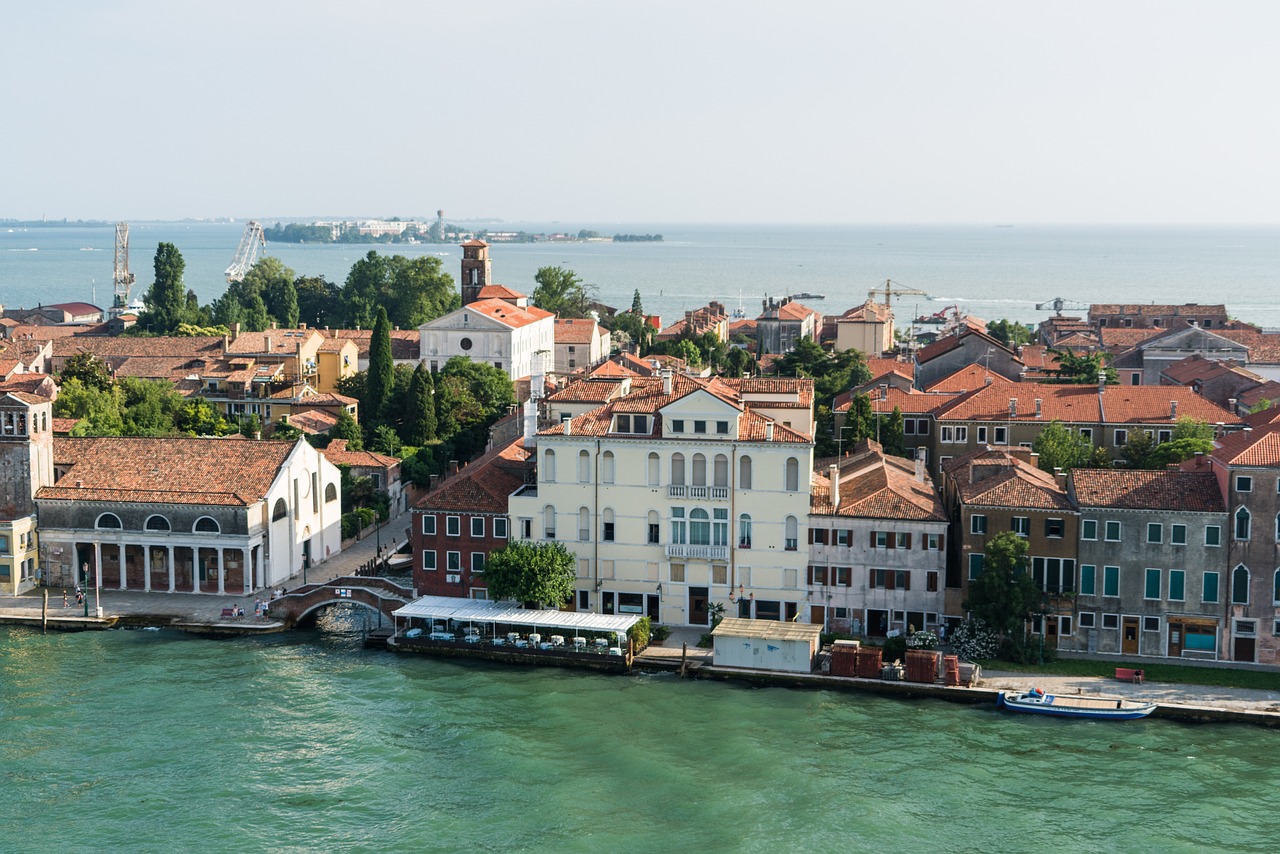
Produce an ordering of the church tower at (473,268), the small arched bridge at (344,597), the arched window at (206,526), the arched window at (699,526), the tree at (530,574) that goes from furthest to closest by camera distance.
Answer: the church tower at (473,268), the arched window at (206,526), the small arched bridge at (344,597), the arched window at (699,526), the tree at (530,574)

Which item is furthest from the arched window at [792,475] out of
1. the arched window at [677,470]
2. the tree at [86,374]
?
the tree at [86,374]

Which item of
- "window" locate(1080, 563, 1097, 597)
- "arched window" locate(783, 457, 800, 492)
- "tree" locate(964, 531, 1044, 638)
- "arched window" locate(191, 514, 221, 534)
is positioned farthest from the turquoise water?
"arched window" locate(191, 514, 221, 534)

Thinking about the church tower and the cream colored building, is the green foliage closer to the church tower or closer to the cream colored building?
the church tower

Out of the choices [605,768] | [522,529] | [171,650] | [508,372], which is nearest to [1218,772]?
[605,768]

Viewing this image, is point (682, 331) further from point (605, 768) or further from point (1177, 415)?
point (605, 768)

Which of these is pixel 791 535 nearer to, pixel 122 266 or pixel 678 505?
pixel 678 505

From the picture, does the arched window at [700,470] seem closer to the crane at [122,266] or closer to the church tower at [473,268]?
the church tower at [473,268]
